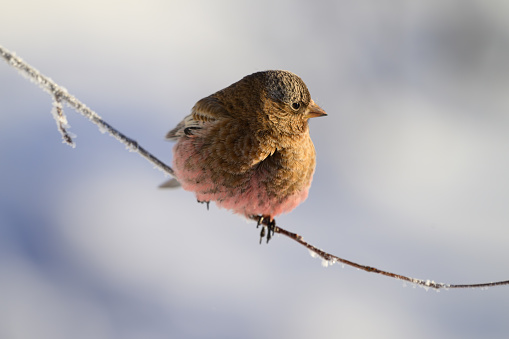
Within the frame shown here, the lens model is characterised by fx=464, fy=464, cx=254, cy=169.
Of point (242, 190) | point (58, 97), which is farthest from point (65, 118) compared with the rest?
point (242, 190)

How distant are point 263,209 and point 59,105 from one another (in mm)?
1523

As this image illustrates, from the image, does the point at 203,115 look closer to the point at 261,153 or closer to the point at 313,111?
the point at 261,153

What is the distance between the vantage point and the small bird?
3.09 m

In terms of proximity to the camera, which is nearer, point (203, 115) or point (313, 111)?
point (313, 111)

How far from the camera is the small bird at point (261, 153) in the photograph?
10.1ft

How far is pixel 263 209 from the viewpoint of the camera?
313 cm

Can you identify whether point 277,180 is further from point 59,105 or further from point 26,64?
point 26,64

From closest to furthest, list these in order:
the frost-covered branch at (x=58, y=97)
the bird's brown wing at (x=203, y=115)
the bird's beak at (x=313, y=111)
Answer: the frost-covered branch at (x=58, y=97) < the bird's beak at (x=313, y=111) < the bird's brown wing at (x=203, y=115)

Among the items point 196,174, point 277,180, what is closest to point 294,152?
point 277,180

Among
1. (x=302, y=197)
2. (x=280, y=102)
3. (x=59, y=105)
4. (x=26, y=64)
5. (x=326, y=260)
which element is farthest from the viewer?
(x=302, y=197)

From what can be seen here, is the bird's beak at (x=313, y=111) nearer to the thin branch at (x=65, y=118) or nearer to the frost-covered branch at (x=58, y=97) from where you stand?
the thin branch at (x=65, y=118)

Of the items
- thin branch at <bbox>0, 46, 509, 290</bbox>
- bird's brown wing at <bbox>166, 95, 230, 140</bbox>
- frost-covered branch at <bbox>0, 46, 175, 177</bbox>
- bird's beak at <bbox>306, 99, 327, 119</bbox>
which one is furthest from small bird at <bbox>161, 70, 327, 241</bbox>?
frost-covered branch at <bbox>0, 46, 175, 177</bbox>

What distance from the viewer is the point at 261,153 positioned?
3.11 meters

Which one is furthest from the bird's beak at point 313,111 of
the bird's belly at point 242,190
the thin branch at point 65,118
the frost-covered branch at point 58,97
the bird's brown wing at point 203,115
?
the frost-covered branch at point 58,97
